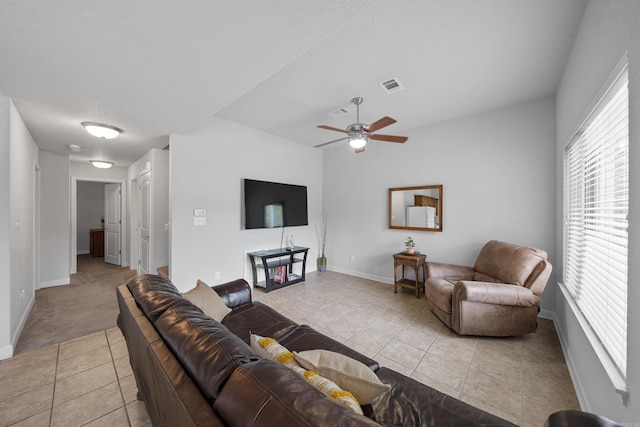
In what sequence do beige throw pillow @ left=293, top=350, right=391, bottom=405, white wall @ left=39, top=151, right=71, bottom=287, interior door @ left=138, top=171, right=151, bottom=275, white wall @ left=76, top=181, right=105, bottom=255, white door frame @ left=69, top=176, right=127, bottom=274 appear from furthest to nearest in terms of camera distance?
1. white wall @ left=76, top=181, right=105, bottom=255
2. white door frame @ left=69, top=176, right=127, bottom=274
3. white wall @ left=39, top=151, right=71, bottom=287
4. interior door @ left=138, top=171, right=151, bottom=275
5. beige throw pillow @ left=293, top=350, right=391, bottom=405

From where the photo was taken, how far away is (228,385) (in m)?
0.77

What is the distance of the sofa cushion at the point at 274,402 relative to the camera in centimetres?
62

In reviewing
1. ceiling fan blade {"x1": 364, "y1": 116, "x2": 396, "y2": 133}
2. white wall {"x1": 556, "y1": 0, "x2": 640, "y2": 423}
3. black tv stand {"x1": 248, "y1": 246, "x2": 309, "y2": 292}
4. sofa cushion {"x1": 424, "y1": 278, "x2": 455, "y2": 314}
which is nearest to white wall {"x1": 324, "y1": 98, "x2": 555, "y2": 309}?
white wall {"x1": 556, "y1": 0, "x2": 640, "y2": 423}

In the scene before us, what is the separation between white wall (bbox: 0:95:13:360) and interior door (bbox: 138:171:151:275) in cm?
178

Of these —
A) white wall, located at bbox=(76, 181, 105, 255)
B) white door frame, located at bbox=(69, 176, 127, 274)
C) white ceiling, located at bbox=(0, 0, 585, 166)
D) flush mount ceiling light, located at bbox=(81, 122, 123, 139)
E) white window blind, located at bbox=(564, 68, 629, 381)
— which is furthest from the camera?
white wall, located at bbox=(76, 181, 105, 255)

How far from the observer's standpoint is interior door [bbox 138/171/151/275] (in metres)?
4.16

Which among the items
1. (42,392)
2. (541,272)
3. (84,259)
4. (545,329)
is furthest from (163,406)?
(84,259)

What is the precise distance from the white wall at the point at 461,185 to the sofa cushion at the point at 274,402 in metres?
3.66

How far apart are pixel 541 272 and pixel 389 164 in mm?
2658

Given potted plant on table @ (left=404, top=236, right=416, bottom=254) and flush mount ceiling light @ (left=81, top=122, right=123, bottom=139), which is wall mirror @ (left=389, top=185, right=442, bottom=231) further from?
flush mount ceiling light @ (left=81, top=122, right=123, bottom=139)

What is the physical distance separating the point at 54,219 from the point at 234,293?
177 inches

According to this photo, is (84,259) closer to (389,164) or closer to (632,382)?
(389,164)

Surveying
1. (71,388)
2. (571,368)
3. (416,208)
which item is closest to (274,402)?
(71,388)

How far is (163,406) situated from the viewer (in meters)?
0.98
